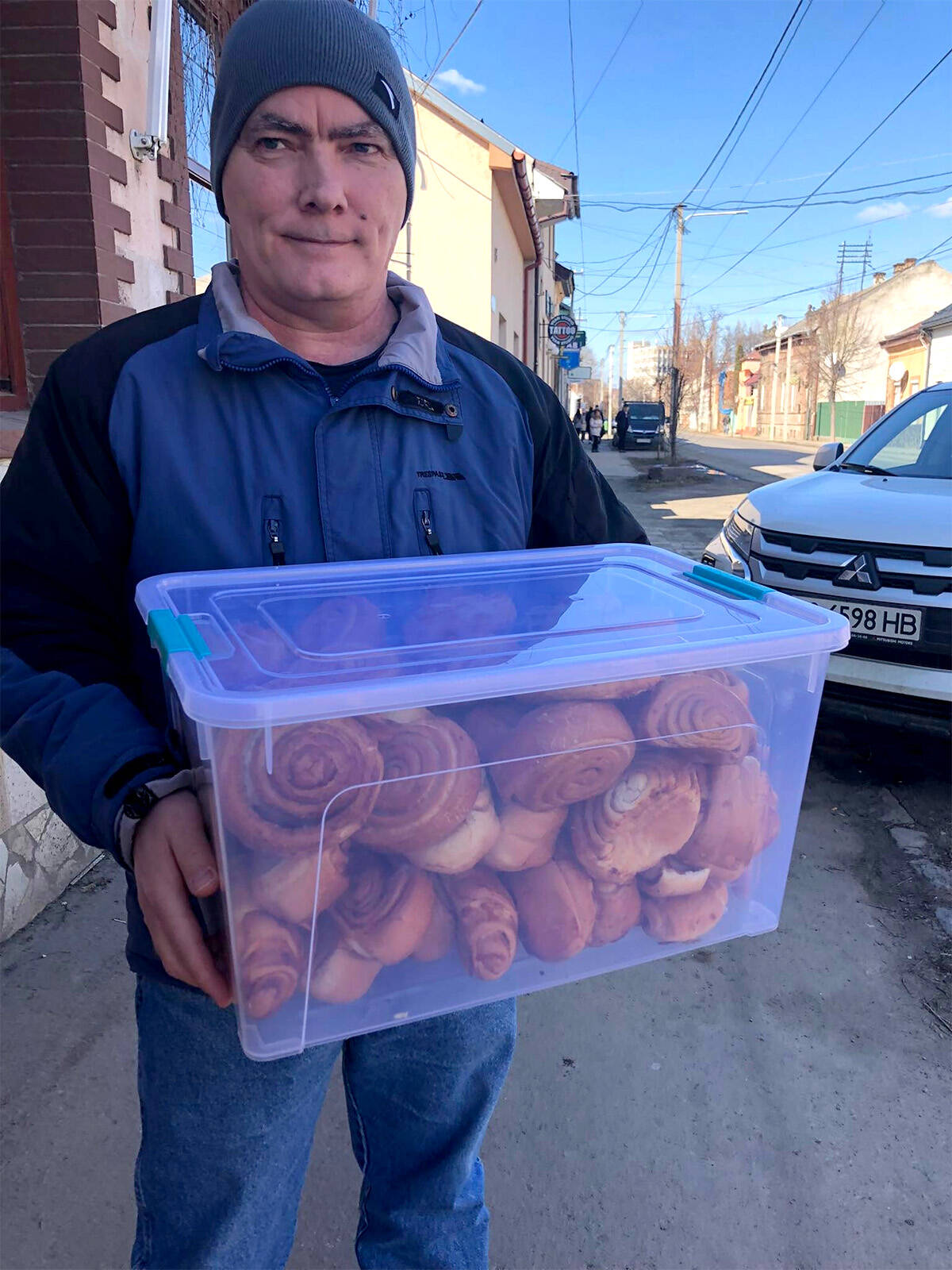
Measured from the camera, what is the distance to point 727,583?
4.42 ft

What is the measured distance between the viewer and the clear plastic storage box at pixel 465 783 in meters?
0.89

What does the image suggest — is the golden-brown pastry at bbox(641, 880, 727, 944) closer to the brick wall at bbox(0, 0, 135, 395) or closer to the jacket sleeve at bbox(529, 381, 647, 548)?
the jacket sleeve at bbox(529, 381, 647, 548)

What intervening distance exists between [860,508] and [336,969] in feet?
12.4

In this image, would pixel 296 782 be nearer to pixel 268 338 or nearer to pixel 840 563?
pixel 268 338

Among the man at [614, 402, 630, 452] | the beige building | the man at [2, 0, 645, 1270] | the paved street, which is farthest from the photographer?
the man at [614, 402, 630, 452]

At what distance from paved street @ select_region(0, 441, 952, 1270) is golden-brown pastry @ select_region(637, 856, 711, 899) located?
1244 millimetres

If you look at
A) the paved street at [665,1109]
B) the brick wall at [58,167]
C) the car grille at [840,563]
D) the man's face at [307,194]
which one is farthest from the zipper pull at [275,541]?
the car grille at [840,563]

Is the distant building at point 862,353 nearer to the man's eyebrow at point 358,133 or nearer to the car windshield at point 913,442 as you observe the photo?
the car windshield at point 913,442

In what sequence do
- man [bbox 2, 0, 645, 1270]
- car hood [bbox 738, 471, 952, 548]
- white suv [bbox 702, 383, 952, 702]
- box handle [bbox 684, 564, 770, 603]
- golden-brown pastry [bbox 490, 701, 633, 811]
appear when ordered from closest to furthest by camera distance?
golden-brown pastry [bbox 490, 701, 633, 811], man [bbox 2, 0, 645, 1270], box handle [bbox 684, 564, 770, 603], white suv [bbox 702, 383, 952, 702], car hood [bbox 738, 471, 952, 548]

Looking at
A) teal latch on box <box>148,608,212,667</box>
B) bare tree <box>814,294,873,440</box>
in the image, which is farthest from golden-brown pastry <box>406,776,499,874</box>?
bare tree <box>814,294,873,440</box>

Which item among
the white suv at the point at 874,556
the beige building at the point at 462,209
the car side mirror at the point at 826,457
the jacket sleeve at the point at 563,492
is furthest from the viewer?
the beige building at the point at 462,209

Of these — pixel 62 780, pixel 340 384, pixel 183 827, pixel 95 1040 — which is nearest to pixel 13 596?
pixel 62 780

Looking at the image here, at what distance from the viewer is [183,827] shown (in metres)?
0.99

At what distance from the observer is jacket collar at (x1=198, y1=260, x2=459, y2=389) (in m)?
1.23
